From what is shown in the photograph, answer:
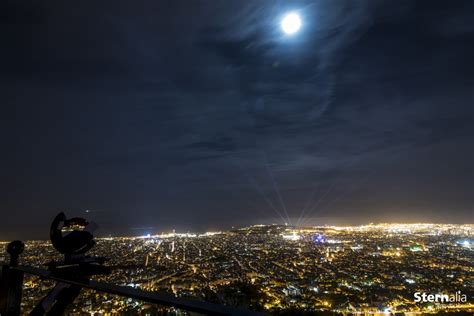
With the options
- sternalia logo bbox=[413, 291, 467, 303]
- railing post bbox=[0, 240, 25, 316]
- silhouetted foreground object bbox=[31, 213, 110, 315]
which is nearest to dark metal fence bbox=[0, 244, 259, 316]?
railing post bbox=[0, 240, 25, 316]

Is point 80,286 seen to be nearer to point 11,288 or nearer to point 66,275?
point 66,275

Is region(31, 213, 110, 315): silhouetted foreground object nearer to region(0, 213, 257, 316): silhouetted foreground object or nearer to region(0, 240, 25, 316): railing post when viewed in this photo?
region(0, 213, 257, 316): silhouetted foreground object

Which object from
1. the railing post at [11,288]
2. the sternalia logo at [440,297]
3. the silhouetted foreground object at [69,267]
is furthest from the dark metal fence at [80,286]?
the sternalia logo at [440,297]

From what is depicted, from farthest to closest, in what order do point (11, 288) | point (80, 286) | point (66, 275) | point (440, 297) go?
point (440, 297) → point (11, 288) → point (66, 275) → point (80, 286)

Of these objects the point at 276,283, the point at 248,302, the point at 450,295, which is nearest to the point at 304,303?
the point at 248,302

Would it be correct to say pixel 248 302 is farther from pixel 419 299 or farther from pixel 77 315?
pixel 419 299

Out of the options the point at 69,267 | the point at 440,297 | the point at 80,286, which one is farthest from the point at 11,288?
the point at 440,297

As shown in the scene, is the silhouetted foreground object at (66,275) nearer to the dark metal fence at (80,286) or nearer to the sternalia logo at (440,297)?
the dark metal fence at (80,286)
